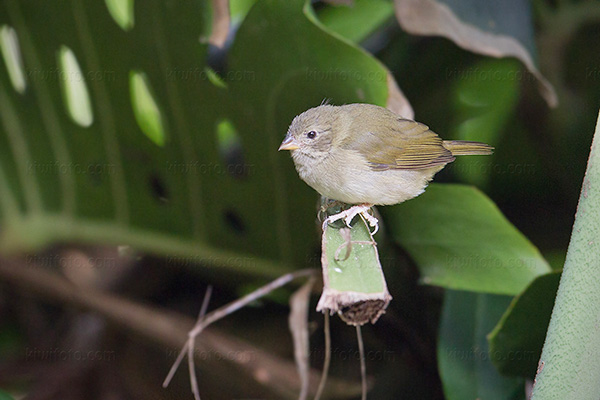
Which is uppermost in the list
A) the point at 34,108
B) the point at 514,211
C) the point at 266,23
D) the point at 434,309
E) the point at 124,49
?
the point at 266,23

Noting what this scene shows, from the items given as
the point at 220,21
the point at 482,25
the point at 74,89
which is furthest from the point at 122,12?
the point at 482,25

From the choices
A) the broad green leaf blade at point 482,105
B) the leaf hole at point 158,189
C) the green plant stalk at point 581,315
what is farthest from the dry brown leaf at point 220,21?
the green plant stalk at point 581,315

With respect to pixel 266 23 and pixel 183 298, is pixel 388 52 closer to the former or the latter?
pixel 266 23

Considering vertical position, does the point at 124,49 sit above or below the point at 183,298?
above

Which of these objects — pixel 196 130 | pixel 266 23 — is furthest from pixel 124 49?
pixel 266 23

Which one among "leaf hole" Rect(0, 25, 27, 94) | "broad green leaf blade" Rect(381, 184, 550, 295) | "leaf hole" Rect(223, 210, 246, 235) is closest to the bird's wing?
"broad green leaf blade" Rect(381, 184, 550, 295)

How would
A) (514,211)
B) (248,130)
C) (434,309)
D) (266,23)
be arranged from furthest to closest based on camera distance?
(514,211)
(434,309)
(248,130)
(266,23)
